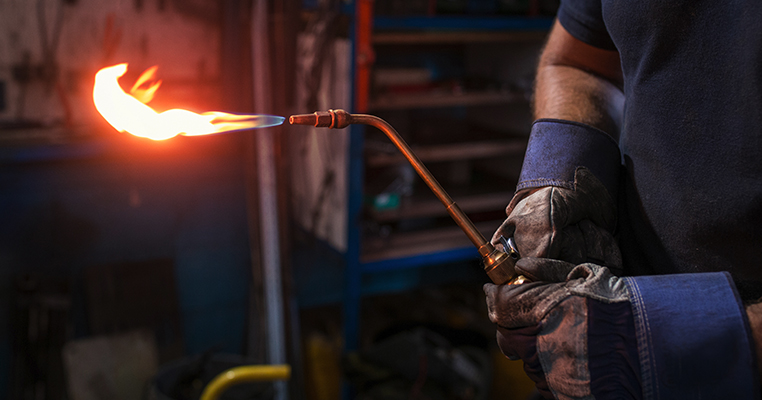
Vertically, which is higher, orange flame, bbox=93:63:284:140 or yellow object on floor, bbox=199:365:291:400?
orange flame, bbox=93:63:284:140

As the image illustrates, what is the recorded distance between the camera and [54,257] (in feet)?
7.34

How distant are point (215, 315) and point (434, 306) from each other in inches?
47.1

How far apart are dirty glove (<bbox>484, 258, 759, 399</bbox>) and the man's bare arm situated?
440mm

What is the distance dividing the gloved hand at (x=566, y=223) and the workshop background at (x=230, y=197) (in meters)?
1.19

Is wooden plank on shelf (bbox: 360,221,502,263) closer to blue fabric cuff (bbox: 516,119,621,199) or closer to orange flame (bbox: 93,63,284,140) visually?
blue fabric cuff (bbox: 516,119,621,199)

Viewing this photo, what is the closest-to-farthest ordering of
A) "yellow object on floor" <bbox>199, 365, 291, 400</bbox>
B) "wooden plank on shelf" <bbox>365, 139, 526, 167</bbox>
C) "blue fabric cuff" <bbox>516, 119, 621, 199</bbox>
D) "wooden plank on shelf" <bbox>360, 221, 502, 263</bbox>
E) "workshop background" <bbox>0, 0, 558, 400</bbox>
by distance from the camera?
"blue fabric cuff" <bbox>516, 119, 621, 199</bbox>, "yellow object on floor" <bbox>199, 365, 291, 400</bbox>, "workshop background" <bbox>0, 0, 558, 400</bbox>, "wooden plank on shelf" <bbox>365, 139, 526, 167</bbox>, "wooden plank on shelf" <bbox>360, 221, 502, 263</bbox>

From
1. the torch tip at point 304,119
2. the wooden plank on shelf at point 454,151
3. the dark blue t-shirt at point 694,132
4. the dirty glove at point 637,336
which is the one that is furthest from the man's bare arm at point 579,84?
the wooden plank on shelf at point 454,151

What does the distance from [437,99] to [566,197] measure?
1448mm

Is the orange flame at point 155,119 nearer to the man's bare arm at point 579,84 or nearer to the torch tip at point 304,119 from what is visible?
the torch tip at point 304,119

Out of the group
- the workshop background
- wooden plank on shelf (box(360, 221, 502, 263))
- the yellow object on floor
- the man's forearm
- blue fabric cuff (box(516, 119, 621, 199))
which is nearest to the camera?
blue fabric cuff (box(516, 119, 621, 199))

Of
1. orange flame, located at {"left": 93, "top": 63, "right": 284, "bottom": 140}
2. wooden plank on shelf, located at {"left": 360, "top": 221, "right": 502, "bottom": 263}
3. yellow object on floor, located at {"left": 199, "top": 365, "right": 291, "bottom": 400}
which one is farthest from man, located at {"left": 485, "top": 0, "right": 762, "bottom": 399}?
wooden plank on shelf, located at {"left": 360, "top": 221, "right": 502, "bottom": 263}

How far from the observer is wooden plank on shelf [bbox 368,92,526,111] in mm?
2133

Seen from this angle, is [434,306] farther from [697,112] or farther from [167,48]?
[697,112]

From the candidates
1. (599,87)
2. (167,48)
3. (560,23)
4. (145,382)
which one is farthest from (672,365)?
(145,382)
